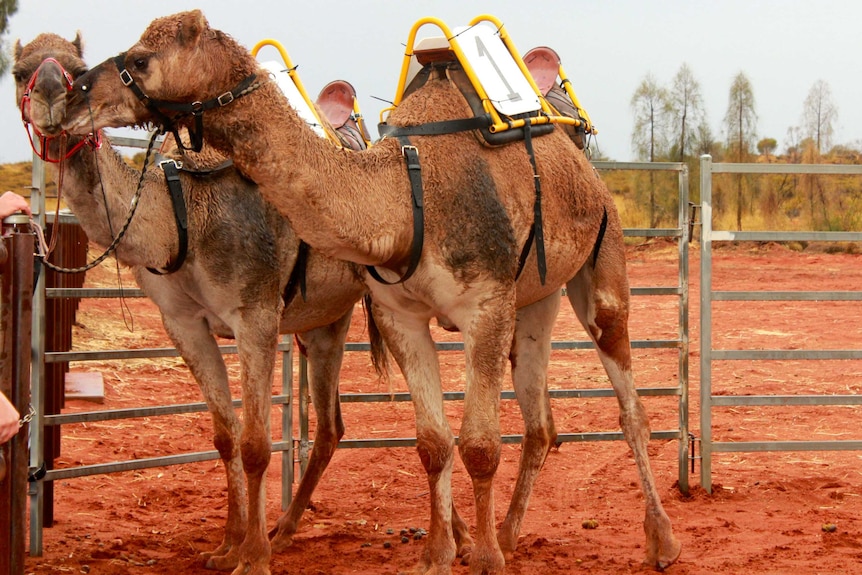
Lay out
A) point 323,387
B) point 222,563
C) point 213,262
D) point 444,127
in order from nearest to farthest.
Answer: point 444,127, point 213,262, point 222,563, point 323,387

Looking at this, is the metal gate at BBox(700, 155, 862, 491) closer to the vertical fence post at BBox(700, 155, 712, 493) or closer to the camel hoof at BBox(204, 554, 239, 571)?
the vertical fence post at BBox(700, 155, 712, 493)

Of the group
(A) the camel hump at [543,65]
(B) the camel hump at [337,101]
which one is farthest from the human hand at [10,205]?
(A) the camel hump at [543,65]

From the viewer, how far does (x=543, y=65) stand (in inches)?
261

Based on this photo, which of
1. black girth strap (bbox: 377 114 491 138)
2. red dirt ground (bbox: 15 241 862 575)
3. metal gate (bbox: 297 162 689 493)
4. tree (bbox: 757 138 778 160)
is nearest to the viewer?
black girth strap (bbox: 377 114 491 138)

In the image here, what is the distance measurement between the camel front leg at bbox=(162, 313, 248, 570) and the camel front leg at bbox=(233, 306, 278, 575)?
34 centimetres

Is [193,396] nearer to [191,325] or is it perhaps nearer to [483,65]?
[191,325]

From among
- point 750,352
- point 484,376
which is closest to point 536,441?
point 484,376

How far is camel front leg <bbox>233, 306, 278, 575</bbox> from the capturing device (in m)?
5.49

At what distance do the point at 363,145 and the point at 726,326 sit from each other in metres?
11.0

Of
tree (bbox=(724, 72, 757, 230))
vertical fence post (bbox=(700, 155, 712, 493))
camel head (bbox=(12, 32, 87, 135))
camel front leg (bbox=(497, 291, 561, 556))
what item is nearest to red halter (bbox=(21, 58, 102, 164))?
camel head (bbox=(12, 32, 87, 135))

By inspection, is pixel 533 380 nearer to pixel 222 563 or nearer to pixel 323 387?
pixel 323 387

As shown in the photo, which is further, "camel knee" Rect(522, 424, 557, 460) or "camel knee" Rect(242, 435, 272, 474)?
"camel knee" Rect(522, 424, 557, 460)

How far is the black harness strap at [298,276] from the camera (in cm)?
586

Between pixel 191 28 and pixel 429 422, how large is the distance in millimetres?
2187
